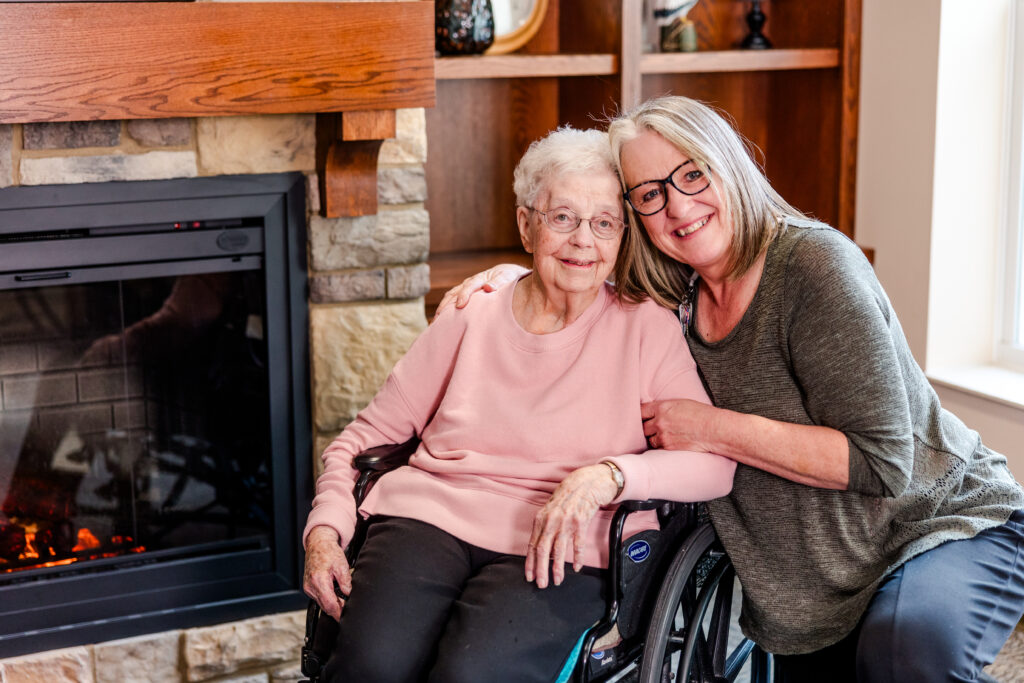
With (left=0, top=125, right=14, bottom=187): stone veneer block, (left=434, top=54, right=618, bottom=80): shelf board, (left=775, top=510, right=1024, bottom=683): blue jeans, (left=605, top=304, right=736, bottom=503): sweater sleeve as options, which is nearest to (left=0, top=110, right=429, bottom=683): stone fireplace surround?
(left=0, top=125, right=14, bottom=187): stone veneer block

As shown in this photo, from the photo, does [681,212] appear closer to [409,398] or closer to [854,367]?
[854,367]

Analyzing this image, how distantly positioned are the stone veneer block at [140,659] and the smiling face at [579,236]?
1.32m

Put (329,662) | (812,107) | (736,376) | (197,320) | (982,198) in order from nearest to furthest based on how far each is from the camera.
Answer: (329,662), (736,376), (197,320), (982,198), (812,107)

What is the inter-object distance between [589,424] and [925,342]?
1312mm

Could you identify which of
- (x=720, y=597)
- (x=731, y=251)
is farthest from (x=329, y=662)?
(x=731, y=251)

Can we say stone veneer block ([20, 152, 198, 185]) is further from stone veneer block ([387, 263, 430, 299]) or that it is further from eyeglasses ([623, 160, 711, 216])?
eyeglasses ([623, 160, 711, 216])

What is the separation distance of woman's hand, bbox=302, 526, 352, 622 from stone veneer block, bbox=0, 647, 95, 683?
92 centimetres

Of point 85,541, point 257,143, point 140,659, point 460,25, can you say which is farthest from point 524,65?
point 140,659

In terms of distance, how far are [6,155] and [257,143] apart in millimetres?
485

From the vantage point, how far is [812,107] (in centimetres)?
301

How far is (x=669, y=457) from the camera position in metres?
1.67

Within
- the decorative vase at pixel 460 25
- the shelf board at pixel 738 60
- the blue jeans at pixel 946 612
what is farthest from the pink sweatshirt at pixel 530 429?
the shelf board at pixel 738 60

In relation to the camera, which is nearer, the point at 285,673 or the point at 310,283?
the point at 310,283

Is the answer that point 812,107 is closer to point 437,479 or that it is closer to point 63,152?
point 437,479
